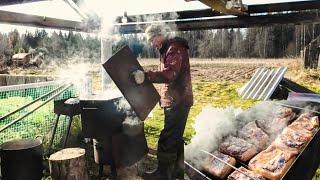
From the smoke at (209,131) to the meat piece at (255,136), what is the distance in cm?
24

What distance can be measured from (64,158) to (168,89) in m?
2.13

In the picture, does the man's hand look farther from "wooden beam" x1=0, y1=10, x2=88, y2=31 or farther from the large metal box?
"wooden beam" x1=0, y1=10, x2=88, y2=31

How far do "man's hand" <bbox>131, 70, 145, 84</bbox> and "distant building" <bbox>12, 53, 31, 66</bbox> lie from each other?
2287 centimetres

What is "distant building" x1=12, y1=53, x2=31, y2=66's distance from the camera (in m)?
24.9

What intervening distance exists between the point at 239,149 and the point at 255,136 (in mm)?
423

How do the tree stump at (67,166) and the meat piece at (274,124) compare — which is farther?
the meat piece at (274,124)

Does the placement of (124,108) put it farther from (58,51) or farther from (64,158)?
(58,51)

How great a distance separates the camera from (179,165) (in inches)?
216

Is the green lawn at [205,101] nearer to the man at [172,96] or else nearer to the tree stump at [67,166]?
the man at [172,96]

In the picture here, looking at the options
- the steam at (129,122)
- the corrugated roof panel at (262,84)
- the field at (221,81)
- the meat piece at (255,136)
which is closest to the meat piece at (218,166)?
the meat piece at (255,136)

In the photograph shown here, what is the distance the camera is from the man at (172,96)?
195 inches

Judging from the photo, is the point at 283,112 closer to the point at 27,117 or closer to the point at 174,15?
the point at 174,15

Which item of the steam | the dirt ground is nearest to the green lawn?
the dirt ground

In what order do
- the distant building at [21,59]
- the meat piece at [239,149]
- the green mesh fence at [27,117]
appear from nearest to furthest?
the meat piece at [239,149]
the green mesh fence at [27,117]
the distant building at [21,59]
